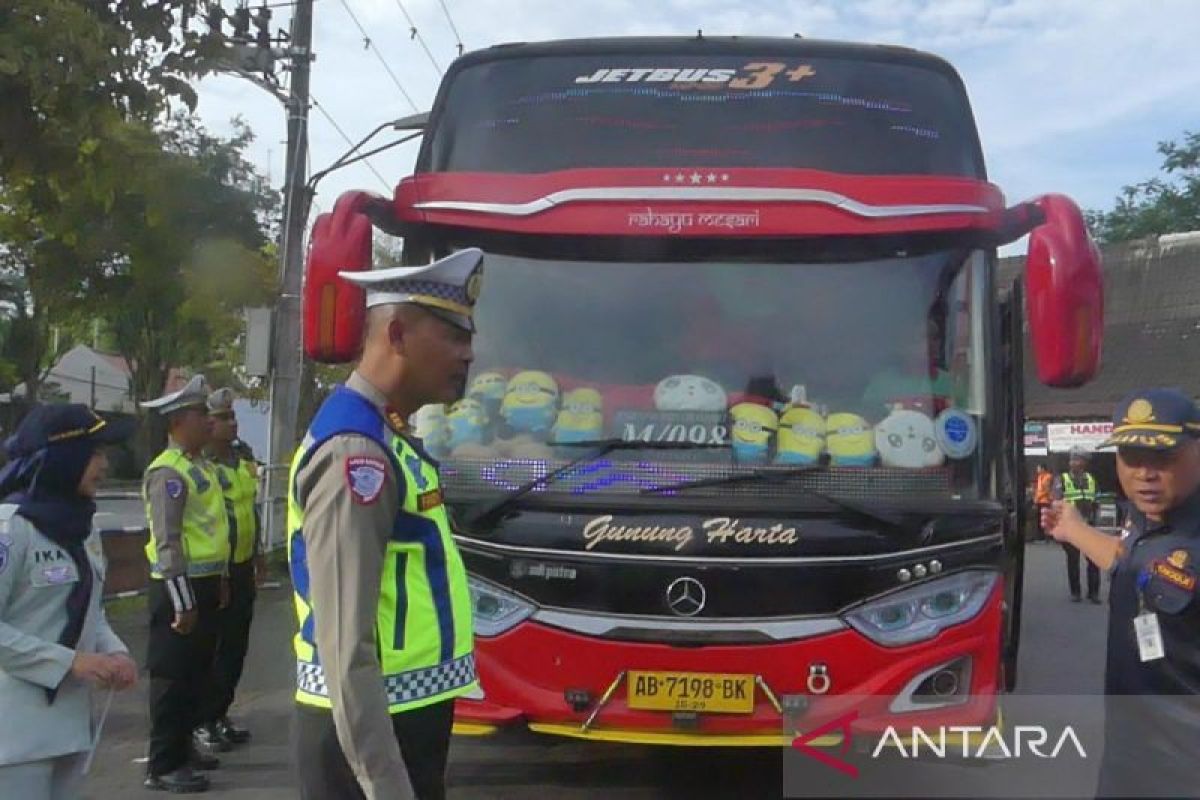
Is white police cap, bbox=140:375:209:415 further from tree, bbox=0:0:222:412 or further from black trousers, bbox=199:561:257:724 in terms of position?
tree, bbox=0:0:222:412

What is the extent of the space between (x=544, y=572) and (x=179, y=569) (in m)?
2.02

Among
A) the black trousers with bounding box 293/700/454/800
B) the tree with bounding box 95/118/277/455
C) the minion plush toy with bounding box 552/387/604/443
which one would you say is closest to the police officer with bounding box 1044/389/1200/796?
the black trousers with bounding box 293/700/454/800

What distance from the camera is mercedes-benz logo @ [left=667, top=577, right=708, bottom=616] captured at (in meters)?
4.56

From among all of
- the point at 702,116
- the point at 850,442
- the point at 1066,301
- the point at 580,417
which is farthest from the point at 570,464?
the point at 1066,301

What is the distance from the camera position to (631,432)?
4852 mm

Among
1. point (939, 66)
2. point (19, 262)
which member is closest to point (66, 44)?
point (939, 66)

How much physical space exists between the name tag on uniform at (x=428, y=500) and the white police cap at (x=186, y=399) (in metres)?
3.71

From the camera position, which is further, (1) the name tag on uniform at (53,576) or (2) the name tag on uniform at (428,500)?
(1) the name tag on uniform at (53,576)

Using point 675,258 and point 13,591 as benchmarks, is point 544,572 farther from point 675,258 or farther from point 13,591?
point 13,591

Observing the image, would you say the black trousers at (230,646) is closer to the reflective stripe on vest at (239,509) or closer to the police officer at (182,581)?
the reflective stripe on vest at (239,509)

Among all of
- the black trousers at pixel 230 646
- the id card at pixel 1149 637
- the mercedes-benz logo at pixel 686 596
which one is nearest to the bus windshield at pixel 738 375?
the mercedes-benz logo at pixel 686 596

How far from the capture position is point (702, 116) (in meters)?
5.35

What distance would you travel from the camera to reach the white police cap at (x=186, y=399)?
19.4ft

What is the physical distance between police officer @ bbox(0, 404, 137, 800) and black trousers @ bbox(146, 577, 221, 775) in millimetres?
2228
